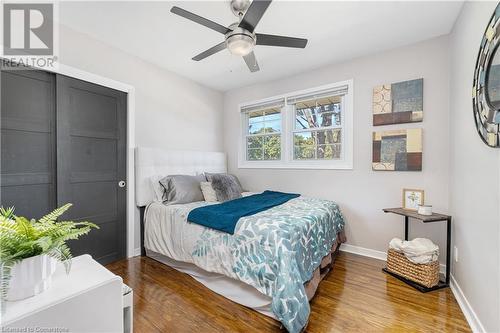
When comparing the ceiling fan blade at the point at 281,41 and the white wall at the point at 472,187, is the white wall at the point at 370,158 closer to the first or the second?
the white wall at the point at 472,187

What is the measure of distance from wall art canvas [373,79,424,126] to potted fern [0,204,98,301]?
3136 mm

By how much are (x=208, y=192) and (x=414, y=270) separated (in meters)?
2.41

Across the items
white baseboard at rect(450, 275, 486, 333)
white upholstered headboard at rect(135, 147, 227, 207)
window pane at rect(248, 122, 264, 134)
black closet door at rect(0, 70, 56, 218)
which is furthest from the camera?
window pane at rect(248, 122, 264, 134)

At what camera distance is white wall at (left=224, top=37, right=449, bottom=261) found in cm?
251

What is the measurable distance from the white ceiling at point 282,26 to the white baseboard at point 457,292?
252 centimetres

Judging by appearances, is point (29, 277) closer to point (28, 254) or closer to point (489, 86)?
point (28, 254)

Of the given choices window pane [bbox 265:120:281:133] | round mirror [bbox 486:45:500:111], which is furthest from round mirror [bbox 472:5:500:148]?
window pane [bbox 265:120:281:133]

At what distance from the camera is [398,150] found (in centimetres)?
271

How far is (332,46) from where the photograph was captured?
2.75m

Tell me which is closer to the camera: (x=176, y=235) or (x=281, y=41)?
(x=281, y=41)

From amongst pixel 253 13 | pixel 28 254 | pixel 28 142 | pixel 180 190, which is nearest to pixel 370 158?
pixel 253 13

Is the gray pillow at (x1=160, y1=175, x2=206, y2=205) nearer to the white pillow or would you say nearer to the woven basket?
the white pillow

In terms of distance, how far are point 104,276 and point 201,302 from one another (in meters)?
1.15

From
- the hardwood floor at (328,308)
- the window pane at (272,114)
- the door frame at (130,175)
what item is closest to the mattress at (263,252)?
the hardwood floor at (328,308)
